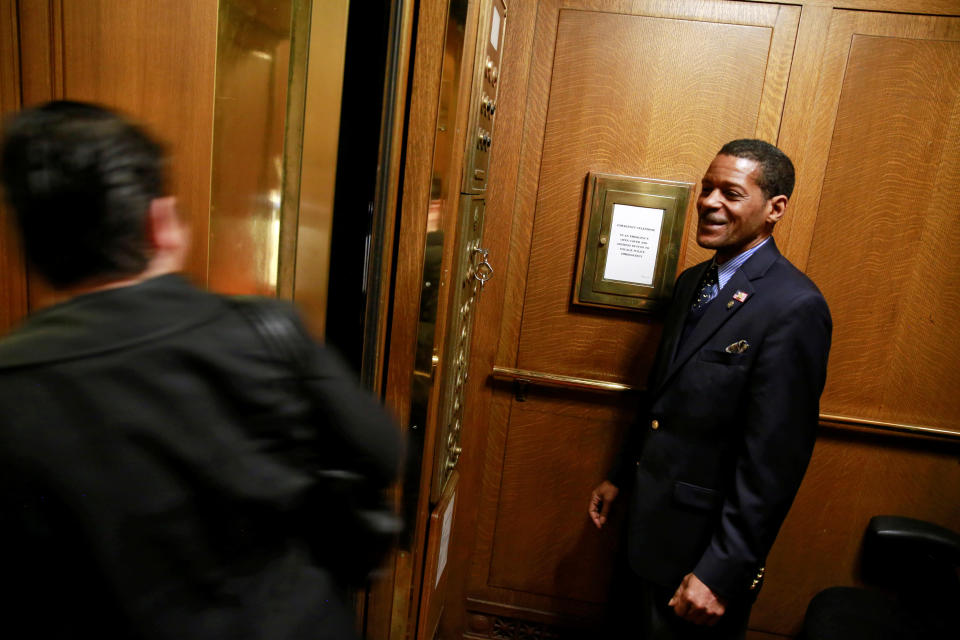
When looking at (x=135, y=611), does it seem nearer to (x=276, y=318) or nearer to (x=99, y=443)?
(x=99, y=443)

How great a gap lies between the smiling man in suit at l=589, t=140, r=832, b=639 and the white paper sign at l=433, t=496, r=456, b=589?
1.76ft

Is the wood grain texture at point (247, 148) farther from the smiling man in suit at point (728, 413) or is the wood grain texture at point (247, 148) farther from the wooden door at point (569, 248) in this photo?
the smiling man in suit at point (728, 413)

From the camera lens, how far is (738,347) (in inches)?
62.4

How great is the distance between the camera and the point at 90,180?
0.77 meters

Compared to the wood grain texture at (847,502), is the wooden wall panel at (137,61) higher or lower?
higher

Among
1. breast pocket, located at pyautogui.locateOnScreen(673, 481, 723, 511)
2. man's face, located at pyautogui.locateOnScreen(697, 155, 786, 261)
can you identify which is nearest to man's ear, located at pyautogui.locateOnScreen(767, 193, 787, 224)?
man's face, located at pyautogui.locateOnScreen(697, 155, 786, 261)

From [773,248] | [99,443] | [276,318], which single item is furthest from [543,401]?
[99,443]

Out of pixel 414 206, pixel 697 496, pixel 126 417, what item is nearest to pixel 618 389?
pixel 697 496

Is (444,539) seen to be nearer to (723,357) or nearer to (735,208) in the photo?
(723,357)

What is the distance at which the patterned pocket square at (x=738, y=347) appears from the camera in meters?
1.57

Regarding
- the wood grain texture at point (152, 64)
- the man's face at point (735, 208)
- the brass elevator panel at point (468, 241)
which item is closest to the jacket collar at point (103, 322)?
the wood grain texture at point (152, 64)

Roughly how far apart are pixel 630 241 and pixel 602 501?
794mm

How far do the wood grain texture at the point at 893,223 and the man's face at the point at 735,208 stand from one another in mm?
460

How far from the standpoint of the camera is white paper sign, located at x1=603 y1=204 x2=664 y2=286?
2.09 meters
